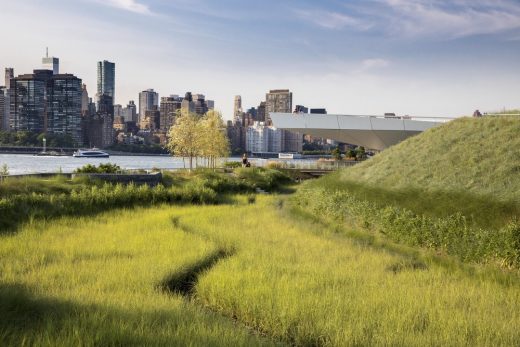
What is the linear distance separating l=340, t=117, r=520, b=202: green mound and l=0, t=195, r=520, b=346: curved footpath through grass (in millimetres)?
4937

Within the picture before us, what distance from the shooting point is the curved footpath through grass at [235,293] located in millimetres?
5859

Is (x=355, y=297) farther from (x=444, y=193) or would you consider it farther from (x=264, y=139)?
(x=264, y=139)

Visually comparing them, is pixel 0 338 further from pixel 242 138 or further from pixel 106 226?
pixel 242 138

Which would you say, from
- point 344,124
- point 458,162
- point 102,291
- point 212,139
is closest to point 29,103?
point 212,139

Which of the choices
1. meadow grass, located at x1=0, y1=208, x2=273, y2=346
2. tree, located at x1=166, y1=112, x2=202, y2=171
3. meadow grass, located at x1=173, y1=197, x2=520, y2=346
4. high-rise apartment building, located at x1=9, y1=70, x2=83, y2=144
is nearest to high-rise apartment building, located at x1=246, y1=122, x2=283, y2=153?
high-rise apartment building, located at x1=9, y1=70, x2=83, y2=144

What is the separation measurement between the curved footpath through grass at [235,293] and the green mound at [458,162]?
16.2 ft

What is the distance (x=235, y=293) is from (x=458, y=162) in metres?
12.9

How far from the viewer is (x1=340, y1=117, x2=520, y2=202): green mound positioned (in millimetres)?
15410

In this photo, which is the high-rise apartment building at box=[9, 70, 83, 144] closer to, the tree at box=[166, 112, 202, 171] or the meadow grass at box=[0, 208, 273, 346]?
the tree at box=[166, 112, 202, 171]

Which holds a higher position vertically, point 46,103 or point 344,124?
point 46,103

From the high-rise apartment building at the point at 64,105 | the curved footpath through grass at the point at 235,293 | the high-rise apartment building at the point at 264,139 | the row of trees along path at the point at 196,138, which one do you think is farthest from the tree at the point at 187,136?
the high-rise apartment building at the point at 64,105

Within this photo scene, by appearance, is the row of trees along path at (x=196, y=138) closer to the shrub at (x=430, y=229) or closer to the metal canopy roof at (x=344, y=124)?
the metal canopy roof at (x=344, y=124)

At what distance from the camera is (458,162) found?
1758 centimetres

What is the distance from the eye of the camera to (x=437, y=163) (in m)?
18.2
